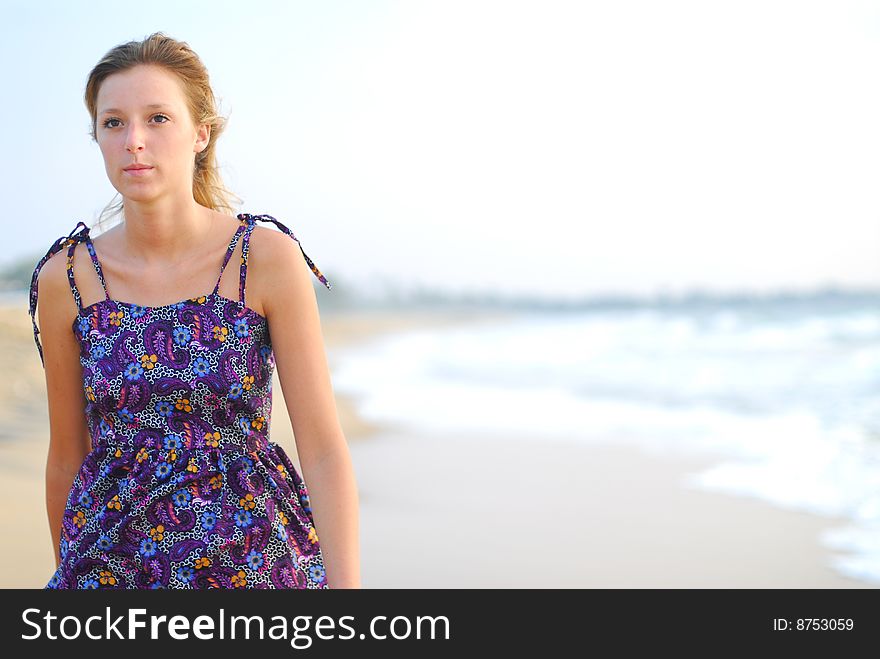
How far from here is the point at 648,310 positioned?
2045 centimetres

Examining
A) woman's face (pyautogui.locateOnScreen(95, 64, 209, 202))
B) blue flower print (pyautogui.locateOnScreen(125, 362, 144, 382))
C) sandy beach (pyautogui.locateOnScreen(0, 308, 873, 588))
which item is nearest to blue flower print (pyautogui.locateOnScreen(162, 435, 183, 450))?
blue flower print (pyautogui.locateOnScreen(125, 362, 144, 382))

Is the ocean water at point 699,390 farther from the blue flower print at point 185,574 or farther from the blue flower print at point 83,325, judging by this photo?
the blue flower print at point 83,325

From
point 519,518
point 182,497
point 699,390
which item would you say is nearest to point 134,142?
point 182,497

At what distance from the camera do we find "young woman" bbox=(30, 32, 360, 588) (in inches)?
65.6

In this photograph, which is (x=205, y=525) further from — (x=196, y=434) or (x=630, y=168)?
(x=630, y=168)

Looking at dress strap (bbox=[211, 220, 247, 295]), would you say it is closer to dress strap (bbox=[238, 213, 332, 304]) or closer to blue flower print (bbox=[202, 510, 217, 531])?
dress strap (bbox=[238, 213, 332, 304])

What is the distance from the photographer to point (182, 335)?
170 cm

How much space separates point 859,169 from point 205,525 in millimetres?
20211

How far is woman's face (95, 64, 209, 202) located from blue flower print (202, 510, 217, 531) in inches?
19.8

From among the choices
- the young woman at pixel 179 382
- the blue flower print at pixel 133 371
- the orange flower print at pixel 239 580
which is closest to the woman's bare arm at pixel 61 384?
the young woman at pixel 179 382

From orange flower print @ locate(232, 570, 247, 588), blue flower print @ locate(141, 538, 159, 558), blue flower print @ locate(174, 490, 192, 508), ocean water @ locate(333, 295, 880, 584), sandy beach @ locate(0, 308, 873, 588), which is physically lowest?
orange flower print @ locate(232, 570, 247, 588)

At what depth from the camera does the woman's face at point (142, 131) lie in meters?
1.69
